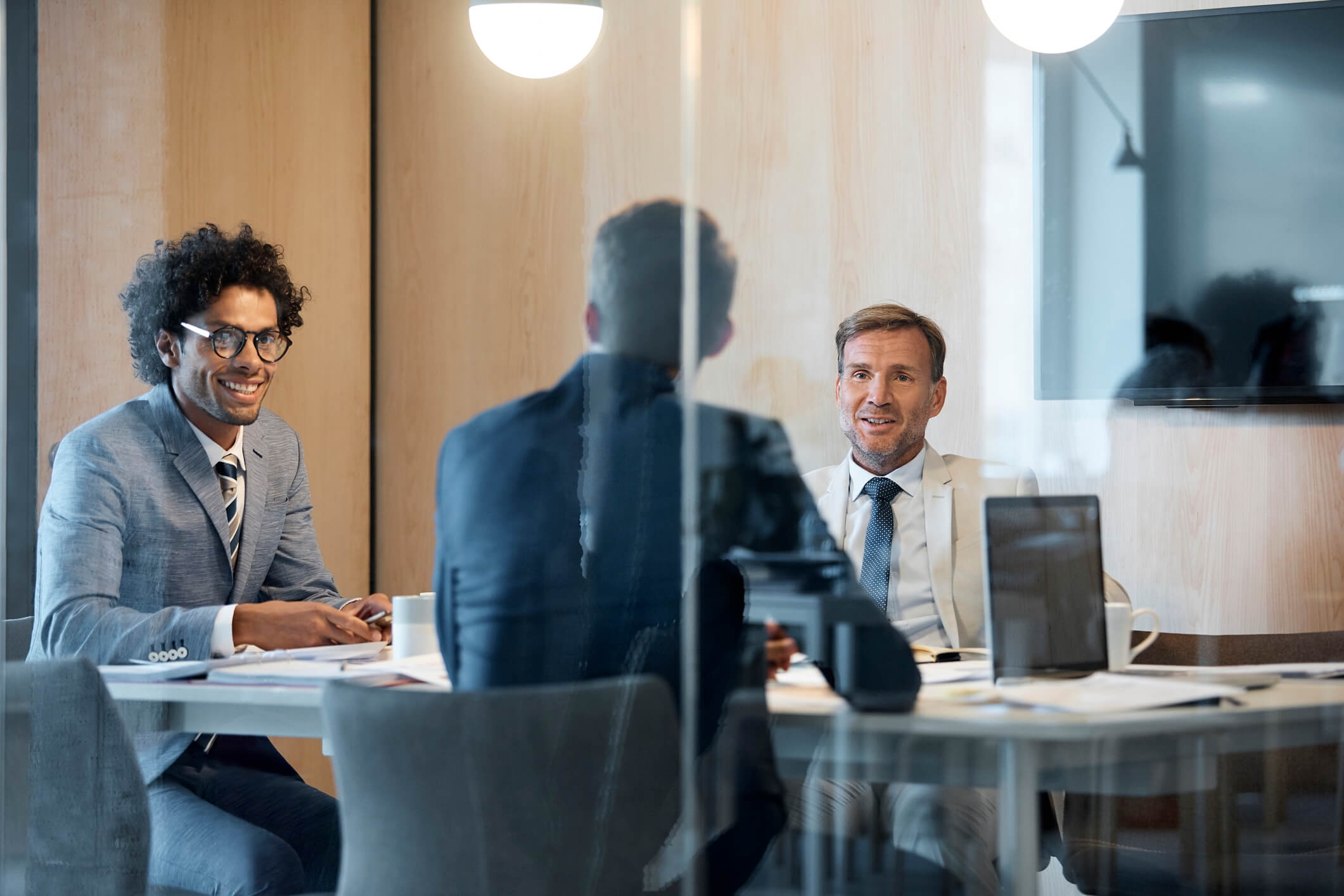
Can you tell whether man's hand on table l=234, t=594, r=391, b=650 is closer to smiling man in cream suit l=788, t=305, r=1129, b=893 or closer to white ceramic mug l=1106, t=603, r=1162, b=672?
smiling man in cream suit l=788, t=305, r=1129, b=893

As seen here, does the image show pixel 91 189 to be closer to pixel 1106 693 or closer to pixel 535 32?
pixel 535 32

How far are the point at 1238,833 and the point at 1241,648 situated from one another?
24 cm

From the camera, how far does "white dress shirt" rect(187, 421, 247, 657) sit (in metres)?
1.50

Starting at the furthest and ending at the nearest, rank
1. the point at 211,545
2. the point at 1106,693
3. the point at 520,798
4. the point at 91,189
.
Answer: the point at 91,189
the point at 211,545
the point at 520,798
the point at 1106,693

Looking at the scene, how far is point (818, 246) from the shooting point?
4.61 ft

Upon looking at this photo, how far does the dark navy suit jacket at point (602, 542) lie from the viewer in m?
1.43

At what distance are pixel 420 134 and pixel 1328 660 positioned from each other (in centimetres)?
131

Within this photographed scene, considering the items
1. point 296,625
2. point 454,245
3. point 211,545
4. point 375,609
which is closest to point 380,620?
point 375,609

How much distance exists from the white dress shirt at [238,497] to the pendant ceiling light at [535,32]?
0.61m

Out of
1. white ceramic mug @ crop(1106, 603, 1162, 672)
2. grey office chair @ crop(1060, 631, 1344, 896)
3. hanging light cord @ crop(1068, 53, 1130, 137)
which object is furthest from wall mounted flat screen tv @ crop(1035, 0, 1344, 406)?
grey office chair @ crop(1060, 631, 1344, 896)

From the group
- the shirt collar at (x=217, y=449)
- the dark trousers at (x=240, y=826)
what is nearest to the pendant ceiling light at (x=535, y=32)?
the shirt collar at (x=217, y=449)

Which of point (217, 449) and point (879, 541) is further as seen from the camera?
point (217, 449)

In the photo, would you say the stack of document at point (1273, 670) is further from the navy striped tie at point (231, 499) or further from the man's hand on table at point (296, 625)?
the navy striped tie at point (231, 499)

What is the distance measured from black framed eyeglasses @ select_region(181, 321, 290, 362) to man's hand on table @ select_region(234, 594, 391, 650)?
1.09ft
